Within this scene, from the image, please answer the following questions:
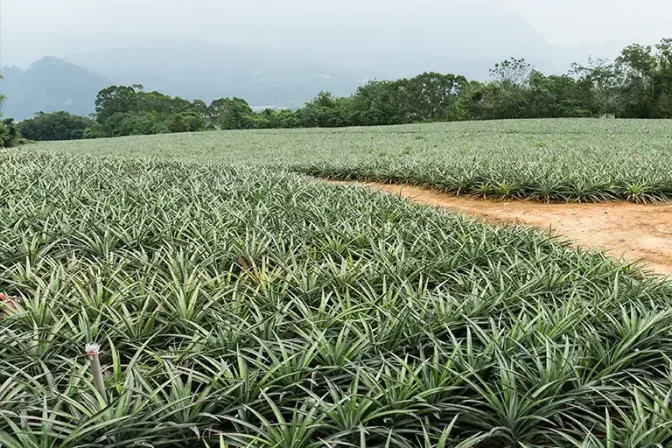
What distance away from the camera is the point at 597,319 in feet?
7.32

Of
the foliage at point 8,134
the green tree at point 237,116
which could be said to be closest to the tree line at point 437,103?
the green tree at point 237,116

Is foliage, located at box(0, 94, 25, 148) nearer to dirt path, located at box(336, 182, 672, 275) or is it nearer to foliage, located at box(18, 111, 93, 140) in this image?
dirt path, located at box(336, 182, 672, 275)

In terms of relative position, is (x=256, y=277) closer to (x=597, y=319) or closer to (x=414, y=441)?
(x=414, y=441)

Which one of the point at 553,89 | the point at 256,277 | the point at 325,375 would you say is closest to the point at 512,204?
the point at 256,277

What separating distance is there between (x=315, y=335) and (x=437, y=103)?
53327 millimetres

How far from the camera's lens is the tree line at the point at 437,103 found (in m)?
40.7

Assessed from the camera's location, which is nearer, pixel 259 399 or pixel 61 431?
pixel 61 431

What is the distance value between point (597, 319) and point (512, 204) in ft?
13.7

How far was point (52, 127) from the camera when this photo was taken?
192 feet

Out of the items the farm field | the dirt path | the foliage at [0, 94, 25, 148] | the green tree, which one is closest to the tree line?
the green tree

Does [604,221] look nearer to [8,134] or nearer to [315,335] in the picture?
[315,335]

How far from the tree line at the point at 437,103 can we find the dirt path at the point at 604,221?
38.2 meters

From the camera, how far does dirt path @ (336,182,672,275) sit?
13.8 ft

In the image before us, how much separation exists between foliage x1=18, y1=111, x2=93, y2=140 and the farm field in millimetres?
63026
